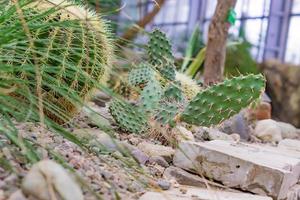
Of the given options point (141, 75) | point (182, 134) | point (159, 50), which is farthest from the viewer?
point (159, 50)

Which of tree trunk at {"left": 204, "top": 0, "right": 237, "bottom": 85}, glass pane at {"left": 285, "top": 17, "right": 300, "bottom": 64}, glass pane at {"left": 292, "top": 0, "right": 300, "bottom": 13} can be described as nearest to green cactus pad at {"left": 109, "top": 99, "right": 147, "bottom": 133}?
tree trunk at {"left": 204, "top": 0, "right": 237, "bottom": 85}

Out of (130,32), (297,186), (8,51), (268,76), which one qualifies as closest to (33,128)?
(8,51)

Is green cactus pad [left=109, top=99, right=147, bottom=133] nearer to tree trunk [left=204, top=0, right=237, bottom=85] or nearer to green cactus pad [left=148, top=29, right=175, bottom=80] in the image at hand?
green cactus pad [left=148, top=29, right=175, bottom=80]

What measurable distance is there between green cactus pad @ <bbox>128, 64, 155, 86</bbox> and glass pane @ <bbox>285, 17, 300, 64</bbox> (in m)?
2.86

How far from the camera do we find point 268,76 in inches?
181

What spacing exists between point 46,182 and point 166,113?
0.88 meters

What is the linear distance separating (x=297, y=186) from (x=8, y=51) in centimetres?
96

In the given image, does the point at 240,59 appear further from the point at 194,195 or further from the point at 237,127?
the point at 194,195

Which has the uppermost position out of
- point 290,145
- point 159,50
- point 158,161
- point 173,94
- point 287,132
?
point 159,50

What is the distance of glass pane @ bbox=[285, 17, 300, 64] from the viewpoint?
459cm

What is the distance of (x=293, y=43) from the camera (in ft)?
15.3

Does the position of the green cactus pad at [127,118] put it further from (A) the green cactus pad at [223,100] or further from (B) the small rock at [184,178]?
(B) the small rock at [184,178]

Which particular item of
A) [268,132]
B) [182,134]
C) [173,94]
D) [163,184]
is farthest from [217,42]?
[163,184]

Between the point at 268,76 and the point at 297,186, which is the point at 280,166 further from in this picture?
the point at 268,76
